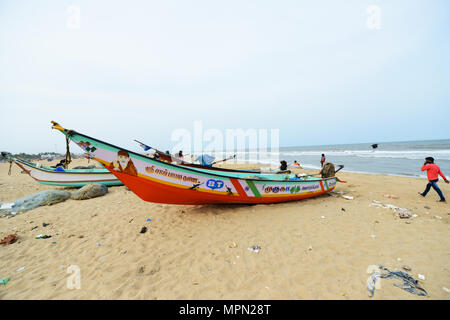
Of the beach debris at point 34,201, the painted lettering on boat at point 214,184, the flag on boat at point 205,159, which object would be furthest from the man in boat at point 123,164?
the beach debris at point 34,201

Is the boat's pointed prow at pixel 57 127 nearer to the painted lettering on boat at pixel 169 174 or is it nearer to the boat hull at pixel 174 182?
the boat hull at pixel 174 182

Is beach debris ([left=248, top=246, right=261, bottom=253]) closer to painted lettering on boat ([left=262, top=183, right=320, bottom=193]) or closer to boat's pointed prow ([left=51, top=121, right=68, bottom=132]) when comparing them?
painted lettering on boat ([left=262, top=183, right=320, bottom=193])

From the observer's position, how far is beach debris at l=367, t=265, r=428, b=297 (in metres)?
2.35

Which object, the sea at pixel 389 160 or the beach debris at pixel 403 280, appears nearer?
the beach debris at pixel 403 280

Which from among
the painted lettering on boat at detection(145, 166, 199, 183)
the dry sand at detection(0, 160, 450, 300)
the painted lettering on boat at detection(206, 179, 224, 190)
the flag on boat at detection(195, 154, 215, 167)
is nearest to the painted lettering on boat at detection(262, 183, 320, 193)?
the dry sand at detection(0, 160, 450, 300)

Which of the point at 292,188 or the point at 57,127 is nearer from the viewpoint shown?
the point at 57,127

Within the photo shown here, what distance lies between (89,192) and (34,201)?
5.39ft

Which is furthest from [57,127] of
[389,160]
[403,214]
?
[389,160]

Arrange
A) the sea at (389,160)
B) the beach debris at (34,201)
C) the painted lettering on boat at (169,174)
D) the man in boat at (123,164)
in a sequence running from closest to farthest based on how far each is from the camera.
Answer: the man in boat at (123,164)
the painted lettering on boat at (169,174)
the beach debris at (34,201)
the sea at (389,160)

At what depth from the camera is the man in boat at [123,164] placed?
3949 millimetres

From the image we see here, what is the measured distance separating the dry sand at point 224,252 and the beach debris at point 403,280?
0.08 metres

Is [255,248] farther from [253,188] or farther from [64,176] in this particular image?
[64,176]

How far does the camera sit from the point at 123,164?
399cm

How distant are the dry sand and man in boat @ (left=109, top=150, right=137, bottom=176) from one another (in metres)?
1.62
